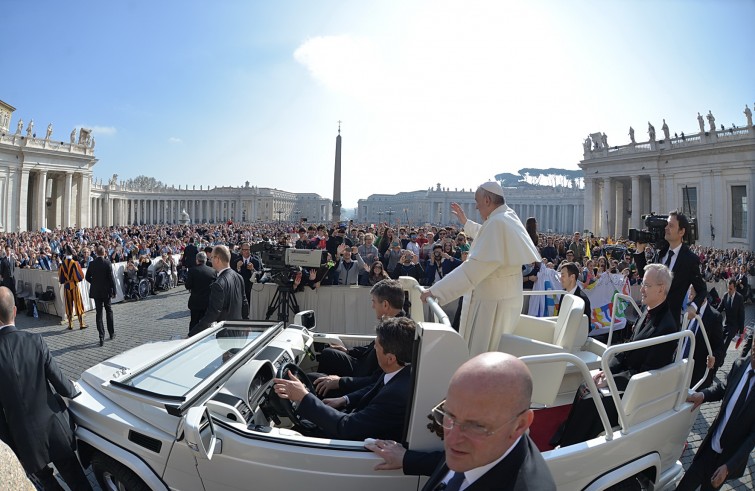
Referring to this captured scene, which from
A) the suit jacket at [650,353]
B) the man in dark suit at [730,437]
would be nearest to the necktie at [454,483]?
the suit jacket at [650,353]

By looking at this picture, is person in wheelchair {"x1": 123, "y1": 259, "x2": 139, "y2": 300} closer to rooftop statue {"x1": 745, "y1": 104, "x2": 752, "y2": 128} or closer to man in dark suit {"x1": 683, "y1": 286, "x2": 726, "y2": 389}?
man in dark suit {"x1": 683, "y1": 286, "x2": 726, "y2": 389}

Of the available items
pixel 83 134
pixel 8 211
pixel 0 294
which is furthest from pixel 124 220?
pixel 0 294

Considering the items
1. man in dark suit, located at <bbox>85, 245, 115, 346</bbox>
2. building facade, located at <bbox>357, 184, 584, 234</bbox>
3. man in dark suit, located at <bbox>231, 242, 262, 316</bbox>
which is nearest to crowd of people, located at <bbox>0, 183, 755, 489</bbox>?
man in dark suit, located at <bbox>231, 242, 262, 316</bbox>

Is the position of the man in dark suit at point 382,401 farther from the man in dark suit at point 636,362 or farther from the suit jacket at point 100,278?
the suit jacket at point 100,278

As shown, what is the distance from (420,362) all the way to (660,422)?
6.19 feet

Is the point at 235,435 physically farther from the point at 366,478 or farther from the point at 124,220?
the point at 124,220

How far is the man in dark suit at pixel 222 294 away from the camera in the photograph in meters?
6.66

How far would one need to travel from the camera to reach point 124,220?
81.5 meters

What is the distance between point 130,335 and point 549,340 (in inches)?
387

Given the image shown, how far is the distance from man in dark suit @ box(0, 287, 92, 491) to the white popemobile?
0.16 m

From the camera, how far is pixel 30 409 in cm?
347

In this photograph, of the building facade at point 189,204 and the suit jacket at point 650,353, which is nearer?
the suit jacket at point 650,353

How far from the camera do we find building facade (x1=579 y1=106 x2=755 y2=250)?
105ft

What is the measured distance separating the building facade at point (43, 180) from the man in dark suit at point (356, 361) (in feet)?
174
